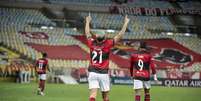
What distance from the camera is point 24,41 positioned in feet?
155

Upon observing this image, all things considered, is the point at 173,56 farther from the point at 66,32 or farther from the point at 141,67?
the point at 141,67

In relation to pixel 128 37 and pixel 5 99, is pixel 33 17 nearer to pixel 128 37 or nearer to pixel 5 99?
pixel 128 37

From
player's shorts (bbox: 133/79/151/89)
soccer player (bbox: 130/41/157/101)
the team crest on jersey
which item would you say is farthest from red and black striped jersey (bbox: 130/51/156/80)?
the team crest on jersey

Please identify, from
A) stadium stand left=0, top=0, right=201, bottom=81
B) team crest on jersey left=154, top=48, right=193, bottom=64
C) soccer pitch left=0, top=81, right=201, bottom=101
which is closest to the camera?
soccer pitch left=0, top=81, right=201, bottom=101

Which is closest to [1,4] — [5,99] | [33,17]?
[33,17]

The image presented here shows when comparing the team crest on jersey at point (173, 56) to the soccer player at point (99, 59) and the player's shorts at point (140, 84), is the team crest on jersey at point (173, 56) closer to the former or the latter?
the player's shorts at point (140, 84)

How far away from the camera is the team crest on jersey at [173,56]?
4822 cm

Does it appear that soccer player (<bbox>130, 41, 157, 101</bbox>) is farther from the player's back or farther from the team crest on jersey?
the team crest on jersey

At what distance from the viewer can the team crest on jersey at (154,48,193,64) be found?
158 feet

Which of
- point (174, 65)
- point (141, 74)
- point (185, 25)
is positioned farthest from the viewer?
point (185, 25)

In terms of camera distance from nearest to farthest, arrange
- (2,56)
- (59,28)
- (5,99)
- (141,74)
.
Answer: (141,74)
(5,99)
(2,56)
(59,28)

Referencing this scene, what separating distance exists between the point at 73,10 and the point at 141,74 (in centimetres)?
3713

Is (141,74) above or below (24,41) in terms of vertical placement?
above

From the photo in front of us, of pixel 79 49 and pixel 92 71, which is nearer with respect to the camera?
pixel 92 71
